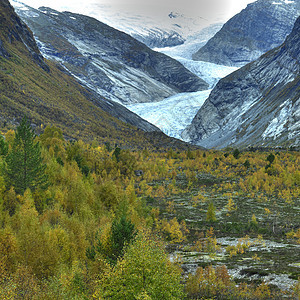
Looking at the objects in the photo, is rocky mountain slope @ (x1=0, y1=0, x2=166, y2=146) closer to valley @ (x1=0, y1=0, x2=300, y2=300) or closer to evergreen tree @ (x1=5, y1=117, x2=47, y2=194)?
valley @ (x1=0, y1=0, x2=300, y2=300)

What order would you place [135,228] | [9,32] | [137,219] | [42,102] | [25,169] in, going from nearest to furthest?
[135,228] < [137,219] < [25,169] < [42,102] < [9,32]

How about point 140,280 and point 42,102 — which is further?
point 42,102

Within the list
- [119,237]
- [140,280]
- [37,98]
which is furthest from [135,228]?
[37,98]

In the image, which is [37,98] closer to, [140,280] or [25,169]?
[25,169]

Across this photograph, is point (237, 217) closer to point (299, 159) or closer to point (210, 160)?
point (299, 159)

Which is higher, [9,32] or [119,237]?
[9,32]

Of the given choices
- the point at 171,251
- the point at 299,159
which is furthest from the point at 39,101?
the point at 171,251

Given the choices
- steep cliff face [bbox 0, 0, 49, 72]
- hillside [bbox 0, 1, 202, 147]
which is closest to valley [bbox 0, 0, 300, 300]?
hillside [bbox 0, 1, 202, 147]

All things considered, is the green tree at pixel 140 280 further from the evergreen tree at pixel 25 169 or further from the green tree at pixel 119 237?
the evergreen tree at pixel 25 169
